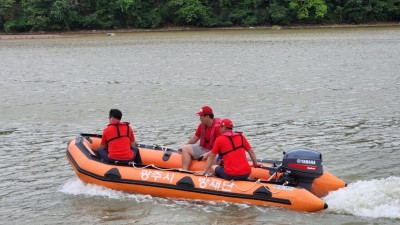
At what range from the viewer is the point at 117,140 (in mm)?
8758

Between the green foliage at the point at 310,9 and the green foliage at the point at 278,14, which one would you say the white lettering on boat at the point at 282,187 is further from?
the green foliage at the point at 310,9

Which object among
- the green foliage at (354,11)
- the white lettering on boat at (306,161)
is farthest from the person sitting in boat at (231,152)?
the green foliage at (354,11)

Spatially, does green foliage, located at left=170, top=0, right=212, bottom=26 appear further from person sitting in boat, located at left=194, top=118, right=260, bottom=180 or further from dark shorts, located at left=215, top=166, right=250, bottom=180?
person sitting in boat, located at left=194, top=118, right=260, bottom=180

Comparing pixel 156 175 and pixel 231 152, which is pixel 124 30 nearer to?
pixel 156 175

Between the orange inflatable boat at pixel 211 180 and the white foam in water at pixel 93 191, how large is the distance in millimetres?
81

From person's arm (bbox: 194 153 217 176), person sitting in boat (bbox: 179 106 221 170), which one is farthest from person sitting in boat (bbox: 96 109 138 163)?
person's arm (bbox: 194 153 217 176)

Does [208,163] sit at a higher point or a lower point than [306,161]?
lower

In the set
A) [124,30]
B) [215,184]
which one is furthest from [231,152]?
[124,30]

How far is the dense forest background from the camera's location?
52406 mm

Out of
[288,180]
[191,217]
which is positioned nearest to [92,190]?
[191,217]

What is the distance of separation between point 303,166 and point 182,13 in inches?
1881

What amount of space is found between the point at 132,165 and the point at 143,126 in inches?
177

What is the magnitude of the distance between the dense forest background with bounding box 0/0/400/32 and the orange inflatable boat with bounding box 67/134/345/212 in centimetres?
4431

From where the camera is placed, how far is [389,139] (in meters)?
11.2
